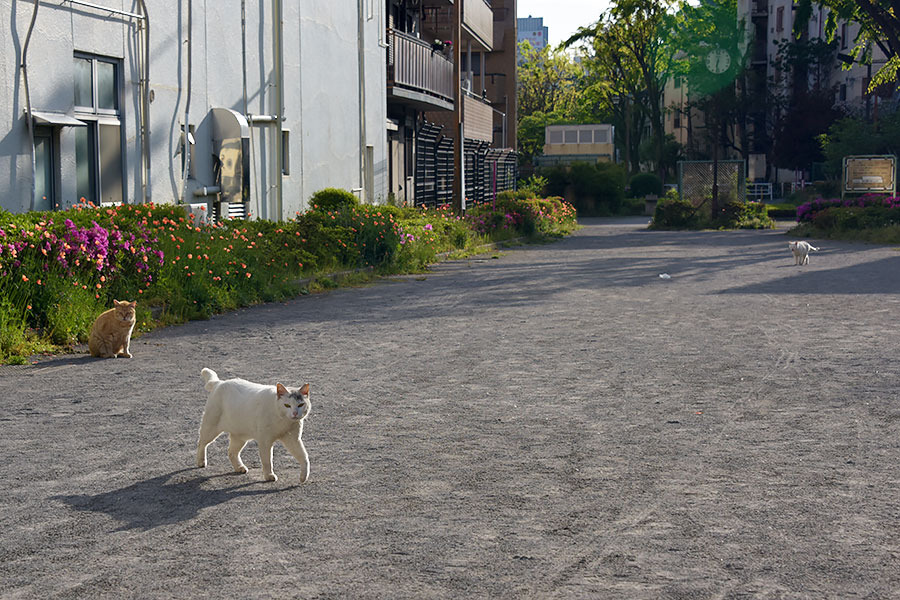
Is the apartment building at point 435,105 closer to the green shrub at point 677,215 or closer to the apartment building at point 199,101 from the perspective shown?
the apartment building at point 199,101

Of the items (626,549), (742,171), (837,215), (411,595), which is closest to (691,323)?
(626,549)

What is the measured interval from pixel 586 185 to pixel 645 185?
11839 mm

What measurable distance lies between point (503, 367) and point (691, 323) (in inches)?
145

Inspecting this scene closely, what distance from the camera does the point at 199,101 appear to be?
1742 centimetres

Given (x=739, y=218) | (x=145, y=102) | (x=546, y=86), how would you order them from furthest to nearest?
1. (x=546, y=86)
2. (x=739, y=218)
3. (x=145, y=102)

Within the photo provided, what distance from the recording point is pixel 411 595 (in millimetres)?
4125

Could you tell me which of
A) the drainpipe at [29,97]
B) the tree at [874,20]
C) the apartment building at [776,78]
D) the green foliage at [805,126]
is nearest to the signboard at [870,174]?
the tree at [874,20]

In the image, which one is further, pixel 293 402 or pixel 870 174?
pixel 870 174

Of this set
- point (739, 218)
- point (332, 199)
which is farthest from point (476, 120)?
point (332, 199)

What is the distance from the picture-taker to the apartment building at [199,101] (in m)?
13.4

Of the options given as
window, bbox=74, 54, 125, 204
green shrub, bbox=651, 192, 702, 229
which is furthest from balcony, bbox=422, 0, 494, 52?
window, bbox=74, 54, 125, 204

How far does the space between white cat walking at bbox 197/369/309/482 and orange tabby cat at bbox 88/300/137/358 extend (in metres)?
3.96

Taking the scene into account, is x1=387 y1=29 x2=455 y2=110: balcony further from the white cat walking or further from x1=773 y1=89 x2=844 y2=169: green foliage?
x1=773 y1=89 x2=844 y2=169: green foliage

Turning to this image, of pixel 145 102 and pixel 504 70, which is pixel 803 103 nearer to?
pixel 504 70
